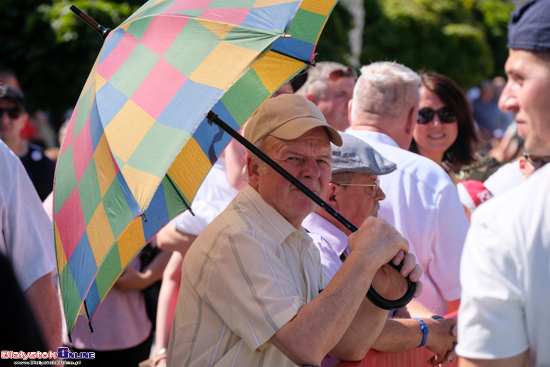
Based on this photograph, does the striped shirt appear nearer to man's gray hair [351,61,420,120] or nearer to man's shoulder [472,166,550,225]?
man's shoulder [472,166,550,225]

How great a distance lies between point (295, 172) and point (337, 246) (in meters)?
0.55

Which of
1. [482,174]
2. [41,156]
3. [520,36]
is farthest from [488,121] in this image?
[520,36]

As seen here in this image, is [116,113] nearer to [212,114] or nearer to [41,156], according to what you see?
[212,114]

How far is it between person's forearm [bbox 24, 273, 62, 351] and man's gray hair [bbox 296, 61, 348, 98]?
2534 mm

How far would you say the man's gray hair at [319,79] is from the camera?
477 centimetres

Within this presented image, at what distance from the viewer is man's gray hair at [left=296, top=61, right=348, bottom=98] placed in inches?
188

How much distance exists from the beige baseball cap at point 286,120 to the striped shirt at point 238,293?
1.07 ft

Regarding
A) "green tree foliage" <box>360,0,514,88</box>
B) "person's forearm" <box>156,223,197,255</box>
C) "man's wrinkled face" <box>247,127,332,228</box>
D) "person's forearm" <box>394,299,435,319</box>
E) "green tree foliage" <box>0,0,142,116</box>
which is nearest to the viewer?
"man's wrinkled face" <box>247,127,332,228</box>

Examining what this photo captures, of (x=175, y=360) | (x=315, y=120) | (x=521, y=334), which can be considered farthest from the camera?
(x=315, y=120)

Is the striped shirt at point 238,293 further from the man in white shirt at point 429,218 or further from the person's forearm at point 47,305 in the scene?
the man in white shirt at point 429,218

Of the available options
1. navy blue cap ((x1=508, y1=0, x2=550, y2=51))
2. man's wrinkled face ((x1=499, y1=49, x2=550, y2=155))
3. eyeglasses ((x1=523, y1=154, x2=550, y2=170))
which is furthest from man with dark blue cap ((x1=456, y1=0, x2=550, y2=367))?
eyeglasses ((x1=523, y1=154, x2=550, y2=170))

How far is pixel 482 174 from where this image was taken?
5.04 meters

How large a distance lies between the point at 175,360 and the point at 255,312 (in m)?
0.38

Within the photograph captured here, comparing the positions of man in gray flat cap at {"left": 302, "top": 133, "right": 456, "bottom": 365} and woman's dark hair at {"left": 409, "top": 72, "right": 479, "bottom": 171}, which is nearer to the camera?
man in gray flat cap at {"left": 302, "top": 133, "right": 456, "bottom": 365}
